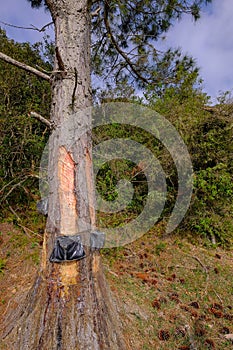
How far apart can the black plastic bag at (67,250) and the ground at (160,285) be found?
784mm

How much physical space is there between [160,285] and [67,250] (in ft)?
4.64

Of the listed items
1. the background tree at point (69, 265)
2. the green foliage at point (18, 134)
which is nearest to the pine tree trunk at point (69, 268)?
the background tree at point (69, 265)

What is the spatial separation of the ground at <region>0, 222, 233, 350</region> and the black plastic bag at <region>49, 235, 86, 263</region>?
2.57ft

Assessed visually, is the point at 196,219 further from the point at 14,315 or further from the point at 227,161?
the point at 14,315

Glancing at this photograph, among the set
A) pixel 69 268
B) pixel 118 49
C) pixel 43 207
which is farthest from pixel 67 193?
pixel 118 49

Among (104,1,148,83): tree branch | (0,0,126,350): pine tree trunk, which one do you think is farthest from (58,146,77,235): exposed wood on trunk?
(104,1,148,83): tree branch

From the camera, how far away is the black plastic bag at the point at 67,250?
58.6 inches

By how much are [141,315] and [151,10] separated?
370cm

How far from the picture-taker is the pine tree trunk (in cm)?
145

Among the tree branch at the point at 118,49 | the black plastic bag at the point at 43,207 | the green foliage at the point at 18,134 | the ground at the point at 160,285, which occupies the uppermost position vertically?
the tree branch at the point at 118,49

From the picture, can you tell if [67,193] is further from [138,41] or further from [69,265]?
[138,41]

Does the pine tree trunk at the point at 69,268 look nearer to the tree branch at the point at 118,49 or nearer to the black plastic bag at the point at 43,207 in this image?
the black plastic bag at the point at 43,207

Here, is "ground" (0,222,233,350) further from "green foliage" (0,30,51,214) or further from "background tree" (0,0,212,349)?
"green foliage" (0,30,51,214)

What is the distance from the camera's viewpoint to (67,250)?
1.49m
